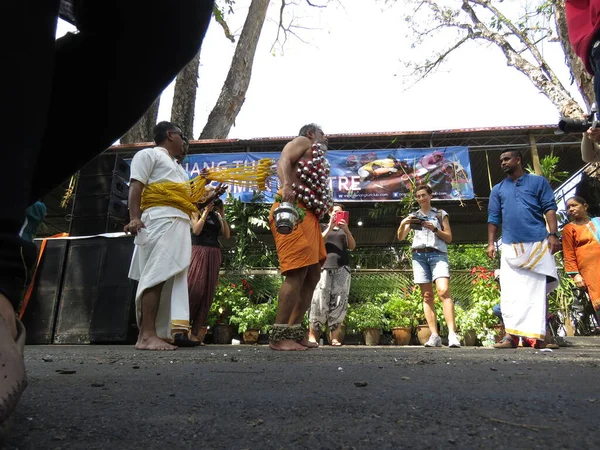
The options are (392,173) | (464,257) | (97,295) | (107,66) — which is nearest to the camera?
(107,66)

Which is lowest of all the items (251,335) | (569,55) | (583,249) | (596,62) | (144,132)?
(251,335)

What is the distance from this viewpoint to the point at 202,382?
4.55 ft

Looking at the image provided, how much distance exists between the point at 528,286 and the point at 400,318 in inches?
113

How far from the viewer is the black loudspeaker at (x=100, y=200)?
19.6 ft

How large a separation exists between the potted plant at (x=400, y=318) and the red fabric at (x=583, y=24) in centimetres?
534

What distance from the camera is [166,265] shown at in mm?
3482

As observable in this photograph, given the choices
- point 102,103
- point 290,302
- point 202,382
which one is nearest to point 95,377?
point 202,382

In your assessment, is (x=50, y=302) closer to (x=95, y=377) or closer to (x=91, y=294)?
(x=91, y=294)

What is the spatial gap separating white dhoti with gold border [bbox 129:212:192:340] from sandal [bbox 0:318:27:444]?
2.72m

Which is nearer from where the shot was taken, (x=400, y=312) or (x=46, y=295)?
(x=46, y=295)

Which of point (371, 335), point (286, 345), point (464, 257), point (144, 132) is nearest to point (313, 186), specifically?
point (286, 345)

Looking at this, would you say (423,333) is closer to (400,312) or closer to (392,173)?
(400,312)

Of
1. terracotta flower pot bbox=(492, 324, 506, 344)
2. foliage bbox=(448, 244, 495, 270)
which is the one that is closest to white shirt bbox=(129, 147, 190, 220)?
terracotta flower pot bbox=(492, 324, 506, 344)

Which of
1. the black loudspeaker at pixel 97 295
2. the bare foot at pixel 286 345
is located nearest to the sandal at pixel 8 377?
the bare foot at pixel 286 345
